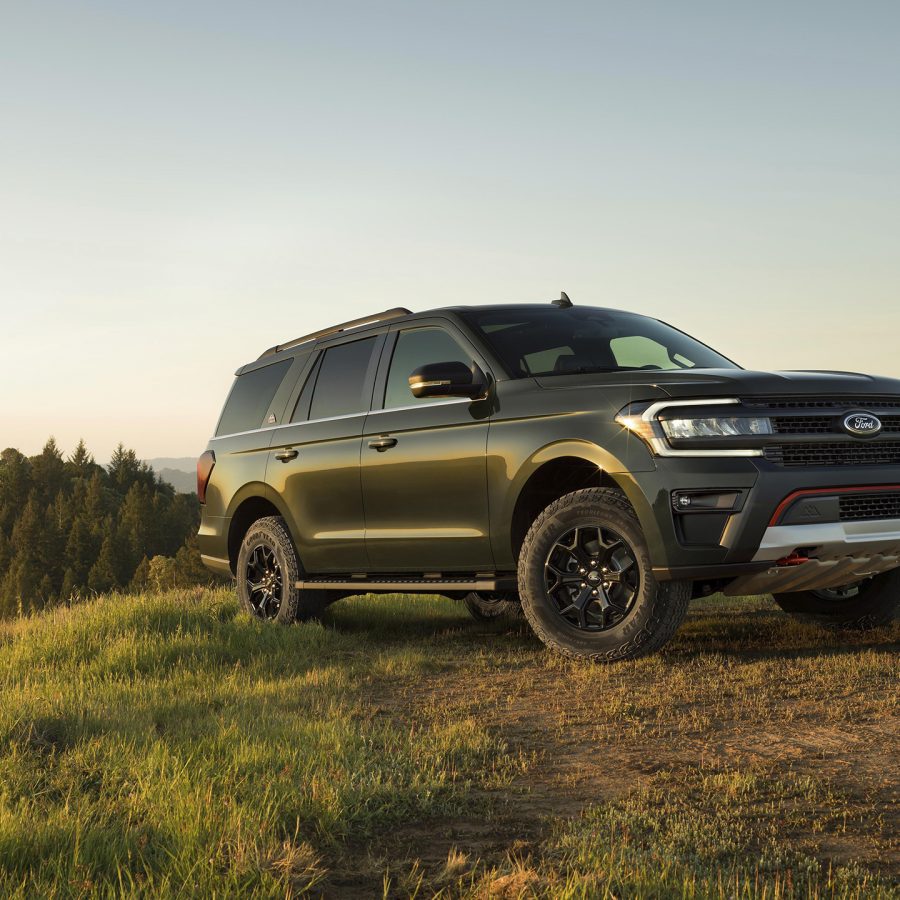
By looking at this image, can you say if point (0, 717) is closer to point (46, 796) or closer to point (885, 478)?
point (46, 796)

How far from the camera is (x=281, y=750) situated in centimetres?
401

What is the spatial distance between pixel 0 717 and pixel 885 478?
14.6 feet

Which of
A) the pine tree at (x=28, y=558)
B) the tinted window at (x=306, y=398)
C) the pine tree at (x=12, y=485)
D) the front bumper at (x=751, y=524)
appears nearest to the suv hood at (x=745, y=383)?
the front bumper at (x=751, y=524)

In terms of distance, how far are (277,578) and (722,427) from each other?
4.19m

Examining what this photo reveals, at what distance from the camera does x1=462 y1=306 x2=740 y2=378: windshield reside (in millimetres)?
6555

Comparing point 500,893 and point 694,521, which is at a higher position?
point 694,521

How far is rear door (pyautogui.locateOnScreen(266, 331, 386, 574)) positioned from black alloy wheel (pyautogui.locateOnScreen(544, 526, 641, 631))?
1.80 metres

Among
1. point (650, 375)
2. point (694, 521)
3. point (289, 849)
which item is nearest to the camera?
point (289, 849)

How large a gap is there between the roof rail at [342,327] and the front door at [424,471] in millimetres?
211

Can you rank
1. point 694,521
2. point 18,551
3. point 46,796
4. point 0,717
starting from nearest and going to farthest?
point 46,796, point 0,717, point 694,521, point 18,551

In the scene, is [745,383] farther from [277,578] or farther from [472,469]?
[277,578]

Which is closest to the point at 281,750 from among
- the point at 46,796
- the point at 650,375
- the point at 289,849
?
the point at 46,796

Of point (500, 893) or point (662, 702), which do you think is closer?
point (500, 893)

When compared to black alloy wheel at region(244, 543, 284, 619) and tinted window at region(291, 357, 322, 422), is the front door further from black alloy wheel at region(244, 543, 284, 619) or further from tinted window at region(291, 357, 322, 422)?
black alloy wheel at region(244, 543, 284, 619)
